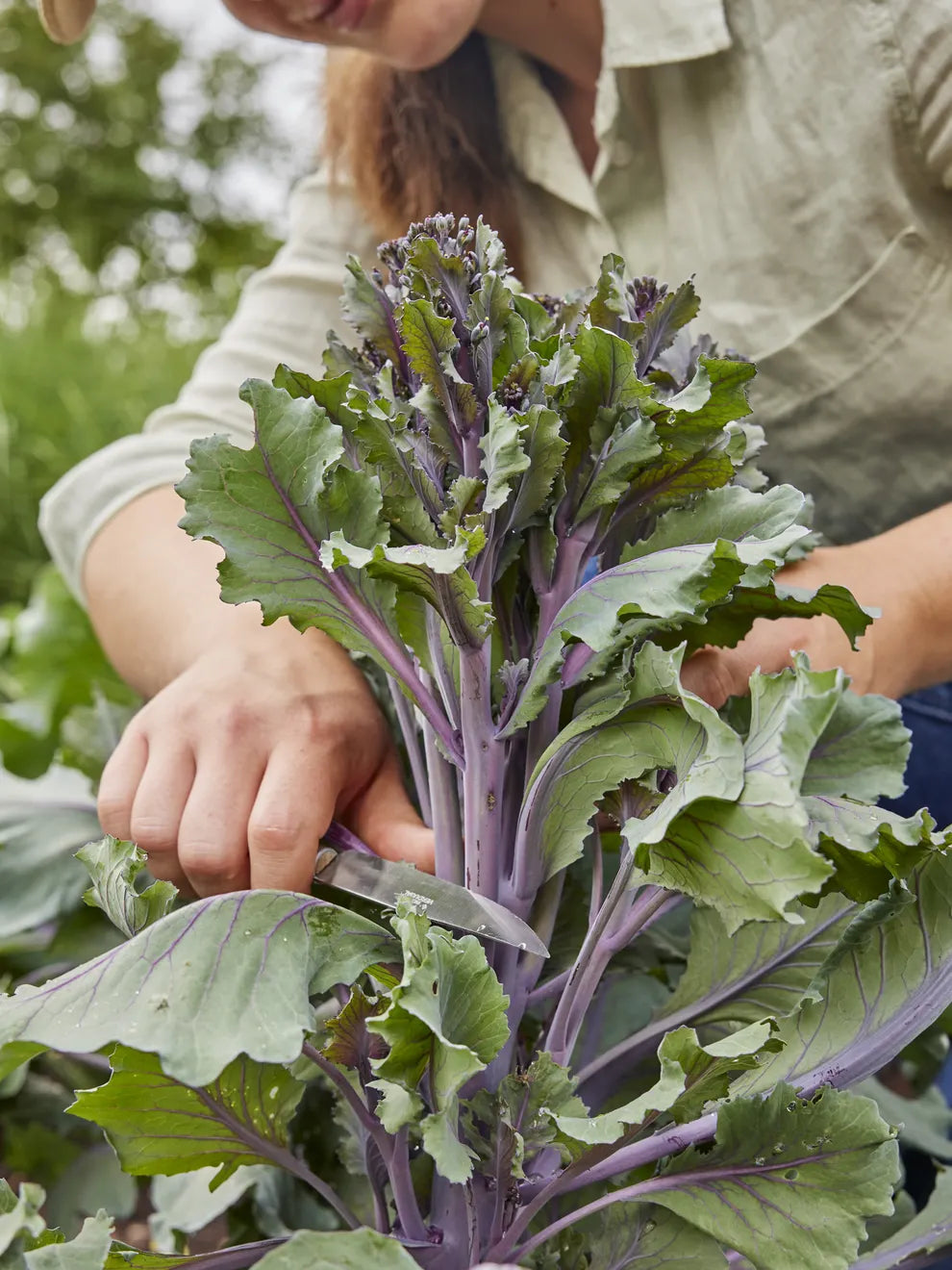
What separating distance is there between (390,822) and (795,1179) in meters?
0.31

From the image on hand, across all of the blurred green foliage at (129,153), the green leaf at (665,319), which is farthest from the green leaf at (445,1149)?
the blurred green foliage at (129,153)

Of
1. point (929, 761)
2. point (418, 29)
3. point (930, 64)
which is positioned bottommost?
point (929, 761)

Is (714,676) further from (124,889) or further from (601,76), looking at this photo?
(601,76)

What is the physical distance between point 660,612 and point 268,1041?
10.1 inches

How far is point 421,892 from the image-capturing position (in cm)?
60

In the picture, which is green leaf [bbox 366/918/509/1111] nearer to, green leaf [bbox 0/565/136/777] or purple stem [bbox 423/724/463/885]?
purple stem [bbox 423/724/463/885]

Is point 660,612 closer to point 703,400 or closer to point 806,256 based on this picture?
point 703,400

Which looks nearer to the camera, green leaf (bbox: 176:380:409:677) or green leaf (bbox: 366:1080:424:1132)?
green leaf (bbox: 366:1080:424:1132)

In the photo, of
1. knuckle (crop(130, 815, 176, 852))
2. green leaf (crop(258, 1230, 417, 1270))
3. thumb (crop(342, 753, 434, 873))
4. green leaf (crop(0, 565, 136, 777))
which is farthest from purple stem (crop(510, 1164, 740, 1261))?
green leaf (crop(0, 565, 136, 777))

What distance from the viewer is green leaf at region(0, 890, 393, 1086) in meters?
0.47

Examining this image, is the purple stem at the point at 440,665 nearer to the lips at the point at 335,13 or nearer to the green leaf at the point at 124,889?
the green leaf at the point at 124,889

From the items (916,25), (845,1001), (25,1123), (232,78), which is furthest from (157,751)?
(232,78)

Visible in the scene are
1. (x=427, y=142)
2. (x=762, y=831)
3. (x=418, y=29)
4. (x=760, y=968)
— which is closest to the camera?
(x=762, y=831)

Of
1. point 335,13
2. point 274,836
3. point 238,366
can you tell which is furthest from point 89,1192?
point 335,13
